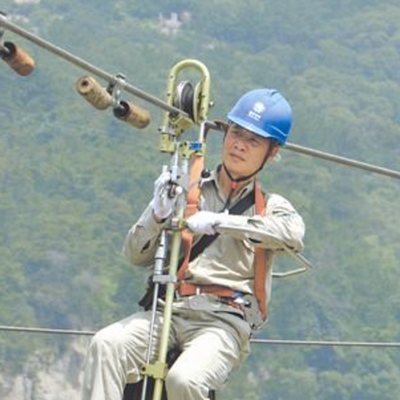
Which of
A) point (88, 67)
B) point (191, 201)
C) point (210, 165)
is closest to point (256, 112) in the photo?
point (191, 201)

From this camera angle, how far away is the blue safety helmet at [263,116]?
8961 millimetres

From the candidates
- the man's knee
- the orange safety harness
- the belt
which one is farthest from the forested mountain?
the man's knee

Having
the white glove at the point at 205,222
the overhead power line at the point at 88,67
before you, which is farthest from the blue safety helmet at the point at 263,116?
the white glove at the point at 205,222

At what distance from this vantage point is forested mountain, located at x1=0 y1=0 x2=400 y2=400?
68.1 meters

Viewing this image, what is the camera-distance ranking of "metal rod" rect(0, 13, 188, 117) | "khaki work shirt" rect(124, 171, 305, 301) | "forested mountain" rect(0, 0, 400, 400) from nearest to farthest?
"metal rod" rect(0, 13, 188, 117) → "khaki work shirt" rect(124, 171, 305, 301) → "forested mountain" rect(0, 0, 400, 400)

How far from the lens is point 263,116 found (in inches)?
354

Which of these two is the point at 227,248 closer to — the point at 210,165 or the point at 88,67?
the point at 88,67

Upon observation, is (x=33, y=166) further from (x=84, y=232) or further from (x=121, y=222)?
(x=121, y=222)

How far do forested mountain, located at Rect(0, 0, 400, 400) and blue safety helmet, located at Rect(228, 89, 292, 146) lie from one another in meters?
→ 43.6

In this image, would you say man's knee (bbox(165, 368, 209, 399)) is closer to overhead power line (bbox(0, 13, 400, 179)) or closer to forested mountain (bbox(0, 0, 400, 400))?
overhead power line (bbox(0, 13, 400, 179))

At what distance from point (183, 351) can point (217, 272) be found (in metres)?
0.42

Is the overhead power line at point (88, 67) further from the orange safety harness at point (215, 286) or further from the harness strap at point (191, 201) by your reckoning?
the orange safety harness at point (215, 286)

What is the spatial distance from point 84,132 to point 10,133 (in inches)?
142

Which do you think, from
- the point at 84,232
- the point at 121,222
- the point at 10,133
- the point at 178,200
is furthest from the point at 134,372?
the point at 10,133
